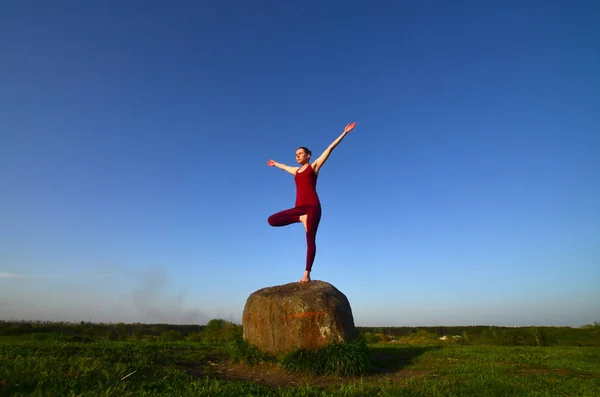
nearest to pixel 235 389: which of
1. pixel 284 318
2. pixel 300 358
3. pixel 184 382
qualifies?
pixel 184 382

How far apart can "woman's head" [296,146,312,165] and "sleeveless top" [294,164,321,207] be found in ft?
0.99

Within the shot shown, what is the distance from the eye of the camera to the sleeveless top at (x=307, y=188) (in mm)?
9695

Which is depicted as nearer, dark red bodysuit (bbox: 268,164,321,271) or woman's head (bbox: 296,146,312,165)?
dark red bodysuit (bbox: 268,164,321,271)

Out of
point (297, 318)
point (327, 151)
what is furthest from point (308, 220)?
point (297, 318)

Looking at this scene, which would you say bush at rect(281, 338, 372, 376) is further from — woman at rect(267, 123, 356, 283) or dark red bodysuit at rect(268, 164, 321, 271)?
dark red bodysuit at rect(268, 164, 321, 271)

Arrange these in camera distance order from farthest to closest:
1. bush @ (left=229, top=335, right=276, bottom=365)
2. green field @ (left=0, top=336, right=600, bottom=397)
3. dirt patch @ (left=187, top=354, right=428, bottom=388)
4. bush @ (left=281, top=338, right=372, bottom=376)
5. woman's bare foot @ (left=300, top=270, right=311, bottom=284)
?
1. woman's bare foot @ (left=300, top=270, right=311, bottom=284)
2. bush @ (left=229, top=335, right=276, bottom=365)
3. bush @ (left=281, top=338, right=372, bottom=376)
4. dirt patch @ (left=187, top=354, right=428, bottom=388)
5. green field @ (left=0, top=336, right=600, bottom=397)

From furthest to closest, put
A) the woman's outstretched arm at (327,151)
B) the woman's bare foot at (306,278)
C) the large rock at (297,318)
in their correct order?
1. the woman's bare foot at (306,278)
2. the woman's outstretched arm at (327,151)
3. the large rock at (297,318)

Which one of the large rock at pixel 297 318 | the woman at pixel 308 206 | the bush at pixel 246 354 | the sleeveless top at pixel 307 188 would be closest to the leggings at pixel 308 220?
the woman at pixel 308 206

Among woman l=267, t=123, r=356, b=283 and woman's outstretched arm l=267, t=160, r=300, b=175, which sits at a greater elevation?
woman's outstretched arm l=267, t=160, r=300, b=175

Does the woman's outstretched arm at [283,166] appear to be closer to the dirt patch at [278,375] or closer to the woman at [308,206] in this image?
the woman at [308,206]

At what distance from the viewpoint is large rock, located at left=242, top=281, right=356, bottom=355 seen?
8.12m

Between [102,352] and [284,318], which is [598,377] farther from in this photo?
[102,352]

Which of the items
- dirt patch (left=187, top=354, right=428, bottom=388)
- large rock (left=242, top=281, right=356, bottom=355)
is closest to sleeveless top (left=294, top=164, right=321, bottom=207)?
large rock (left=242, top=281, right=356, bottom=355)

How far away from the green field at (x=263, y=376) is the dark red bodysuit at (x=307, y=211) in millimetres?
3105
